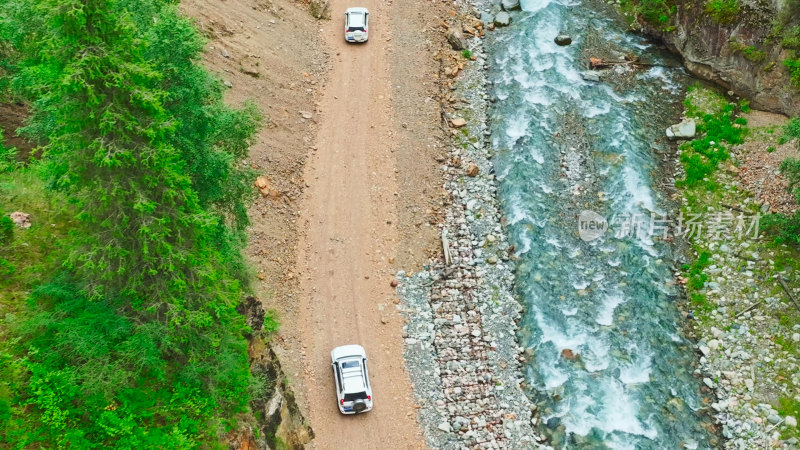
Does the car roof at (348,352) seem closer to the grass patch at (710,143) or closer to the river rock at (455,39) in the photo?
the grass patch at (710,143)

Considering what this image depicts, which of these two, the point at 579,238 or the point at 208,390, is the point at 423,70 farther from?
the point at 208,390

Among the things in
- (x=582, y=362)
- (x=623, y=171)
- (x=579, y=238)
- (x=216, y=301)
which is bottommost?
(x=582, y=362)

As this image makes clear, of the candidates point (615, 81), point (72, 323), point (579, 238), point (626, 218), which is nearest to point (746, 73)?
point (615, 81)

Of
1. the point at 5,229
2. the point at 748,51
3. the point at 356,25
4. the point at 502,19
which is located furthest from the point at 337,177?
the point at 748,51

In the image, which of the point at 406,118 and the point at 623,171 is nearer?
the point at 623,171

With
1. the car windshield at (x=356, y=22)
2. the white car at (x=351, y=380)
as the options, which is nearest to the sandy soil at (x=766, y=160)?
the white car at (x=351, y=380)

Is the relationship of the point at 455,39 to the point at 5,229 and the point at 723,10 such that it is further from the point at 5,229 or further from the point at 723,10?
the point at 5,229
